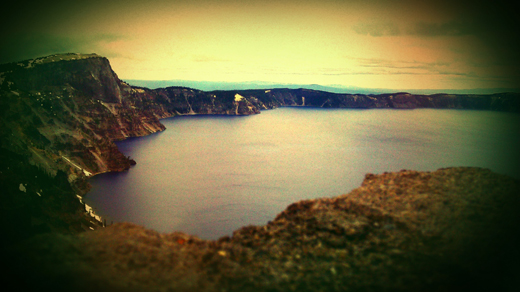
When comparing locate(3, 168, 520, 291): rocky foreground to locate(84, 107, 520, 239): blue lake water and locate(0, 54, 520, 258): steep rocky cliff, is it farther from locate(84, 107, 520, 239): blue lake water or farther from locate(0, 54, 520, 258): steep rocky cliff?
locate(84, 107, 520, 239): blue lake water

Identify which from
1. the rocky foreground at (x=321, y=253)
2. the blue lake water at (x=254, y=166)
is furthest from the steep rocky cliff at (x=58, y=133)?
the rocky foreground at (x=321, y=253)

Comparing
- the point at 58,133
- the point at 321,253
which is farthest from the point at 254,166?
the point at 321,253

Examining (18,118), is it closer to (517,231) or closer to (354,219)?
(354,219)

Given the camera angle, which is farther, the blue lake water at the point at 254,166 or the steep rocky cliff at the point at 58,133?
the blue lake water at the point at 254,166

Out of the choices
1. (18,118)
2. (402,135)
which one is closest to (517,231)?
(18,118)

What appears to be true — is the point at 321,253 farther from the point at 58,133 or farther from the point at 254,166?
the point at 58,133

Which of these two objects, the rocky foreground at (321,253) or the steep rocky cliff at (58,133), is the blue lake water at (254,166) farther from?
the rocky foreground at (321,253)

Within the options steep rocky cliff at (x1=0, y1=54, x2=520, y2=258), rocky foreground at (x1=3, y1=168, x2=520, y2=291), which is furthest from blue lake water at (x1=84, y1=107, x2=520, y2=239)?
rocky foreground at (x1=3, y1=168, x2=520, y2=291)
